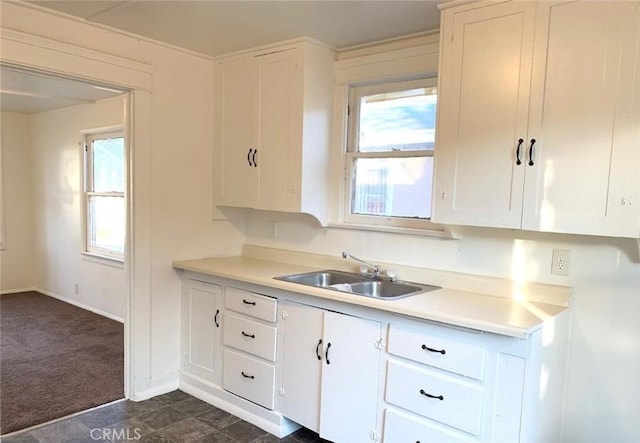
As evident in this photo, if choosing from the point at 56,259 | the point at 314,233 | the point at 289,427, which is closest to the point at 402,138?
the point at 314,233

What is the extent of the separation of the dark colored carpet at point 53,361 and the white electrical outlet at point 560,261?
2767 millimetres

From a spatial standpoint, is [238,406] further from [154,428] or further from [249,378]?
[154,428]

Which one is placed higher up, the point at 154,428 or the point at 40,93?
the point at 40,93

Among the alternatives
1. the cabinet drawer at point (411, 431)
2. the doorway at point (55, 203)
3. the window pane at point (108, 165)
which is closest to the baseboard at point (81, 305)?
the doorway at point (55, 203)

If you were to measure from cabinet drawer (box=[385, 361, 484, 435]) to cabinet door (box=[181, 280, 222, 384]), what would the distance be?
1312mm

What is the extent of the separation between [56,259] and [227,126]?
3762 mm

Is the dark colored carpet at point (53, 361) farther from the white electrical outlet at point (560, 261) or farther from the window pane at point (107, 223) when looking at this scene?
the white electrical outlet at point (560, 261)

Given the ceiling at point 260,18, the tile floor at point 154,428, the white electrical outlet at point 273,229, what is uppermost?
the ceiling at point 260,18

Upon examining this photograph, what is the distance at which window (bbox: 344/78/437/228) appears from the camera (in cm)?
273

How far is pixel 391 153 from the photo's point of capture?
112 inches

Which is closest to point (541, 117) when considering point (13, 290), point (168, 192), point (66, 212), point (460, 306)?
point (460, 306)

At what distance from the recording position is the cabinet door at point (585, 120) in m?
1.77

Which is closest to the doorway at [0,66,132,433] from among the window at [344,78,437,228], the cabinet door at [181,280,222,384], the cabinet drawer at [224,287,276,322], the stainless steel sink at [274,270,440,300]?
the cabinet door at [181,280,222,384]

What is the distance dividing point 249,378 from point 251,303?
1.54 feet
